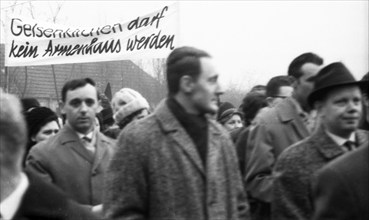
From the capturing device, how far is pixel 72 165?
550 cm

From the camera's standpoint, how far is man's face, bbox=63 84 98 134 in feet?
19.1

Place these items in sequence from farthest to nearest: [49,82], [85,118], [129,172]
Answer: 1. [49,82]
2. [85,118]
3. [129,172]

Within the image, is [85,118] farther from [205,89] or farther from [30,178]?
[30,178]

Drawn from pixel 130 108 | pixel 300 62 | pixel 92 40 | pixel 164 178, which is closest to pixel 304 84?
pixel 300 62

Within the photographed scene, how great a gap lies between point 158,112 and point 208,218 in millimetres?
639

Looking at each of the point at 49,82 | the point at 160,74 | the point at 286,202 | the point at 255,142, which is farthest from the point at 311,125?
the point at 160,74

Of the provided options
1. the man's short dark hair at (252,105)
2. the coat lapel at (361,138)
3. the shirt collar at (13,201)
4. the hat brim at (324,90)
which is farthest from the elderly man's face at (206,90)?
the man's short dark hair at (252,105)

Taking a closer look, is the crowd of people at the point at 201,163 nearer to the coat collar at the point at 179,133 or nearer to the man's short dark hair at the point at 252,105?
the coat collar at the point at 179,133

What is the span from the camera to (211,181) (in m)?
4.02

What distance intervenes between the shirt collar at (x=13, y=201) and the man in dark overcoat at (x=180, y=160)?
897 mm

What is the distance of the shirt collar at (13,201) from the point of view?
10.1ft

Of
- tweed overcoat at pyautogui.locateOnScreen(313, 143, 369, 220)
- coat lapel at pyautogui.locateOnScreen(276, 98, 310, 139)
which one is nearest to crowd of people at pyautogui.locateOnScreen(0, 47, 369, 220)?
tweed overcoat at pyautogui.locateOnScreen(313, 143, 369, 220)

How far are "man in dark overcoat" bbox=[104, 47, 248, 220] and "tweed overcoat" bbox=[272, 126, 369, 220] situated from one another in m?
0.22

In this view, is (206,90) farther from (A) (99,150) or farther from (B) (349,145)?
(A) (99,150)
